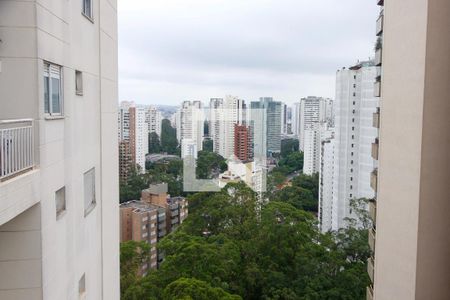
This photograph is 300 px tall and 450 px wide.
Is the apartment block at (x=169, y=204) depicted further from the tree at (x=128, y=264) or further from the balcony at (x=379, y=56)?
the balcony at (x=379, y=56)

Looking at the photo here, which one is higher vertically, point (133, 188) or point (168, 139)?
point (168, 139)

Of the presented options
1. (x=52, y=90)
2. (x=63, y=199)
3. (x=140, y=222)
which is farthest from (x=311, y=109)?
(x=52, y=90)

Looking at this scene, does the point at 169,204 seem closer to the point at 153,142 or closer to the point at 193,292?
the point at 193,292

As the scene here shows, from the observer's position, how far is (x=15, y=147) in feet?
6.26

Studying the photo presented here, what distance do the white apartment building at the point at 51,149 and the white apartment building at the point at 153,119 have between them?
22045 mm

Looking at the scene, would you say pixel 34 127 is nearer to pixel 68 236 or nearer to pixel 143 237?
pixel 68 236

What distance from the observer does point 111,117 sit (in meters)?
3.78

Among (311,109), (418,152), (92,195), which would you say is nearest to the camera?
(92,195)

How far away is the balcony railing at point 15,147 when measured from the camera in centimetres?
184

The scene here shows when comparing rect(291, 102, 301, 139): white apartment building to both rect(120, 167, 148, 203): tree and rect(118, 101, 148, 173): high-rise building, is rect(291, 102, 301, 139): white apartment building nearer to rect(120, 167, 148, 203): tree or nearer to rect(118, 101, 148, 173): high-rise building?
rect(118, 101, 148, 173): high-rise building

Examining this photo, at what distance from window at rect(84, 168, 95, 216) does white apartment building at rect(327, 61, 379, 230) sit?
1324 cm

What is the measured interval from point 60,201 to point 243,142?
10990 millimetres

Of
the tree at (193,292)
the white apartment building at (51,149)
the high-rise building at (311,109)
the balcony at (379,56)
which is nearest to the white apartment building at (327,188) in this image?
the tree at (193,292)

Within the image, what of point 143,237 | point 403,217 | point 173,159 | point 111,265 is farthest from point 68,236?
point 173,159
